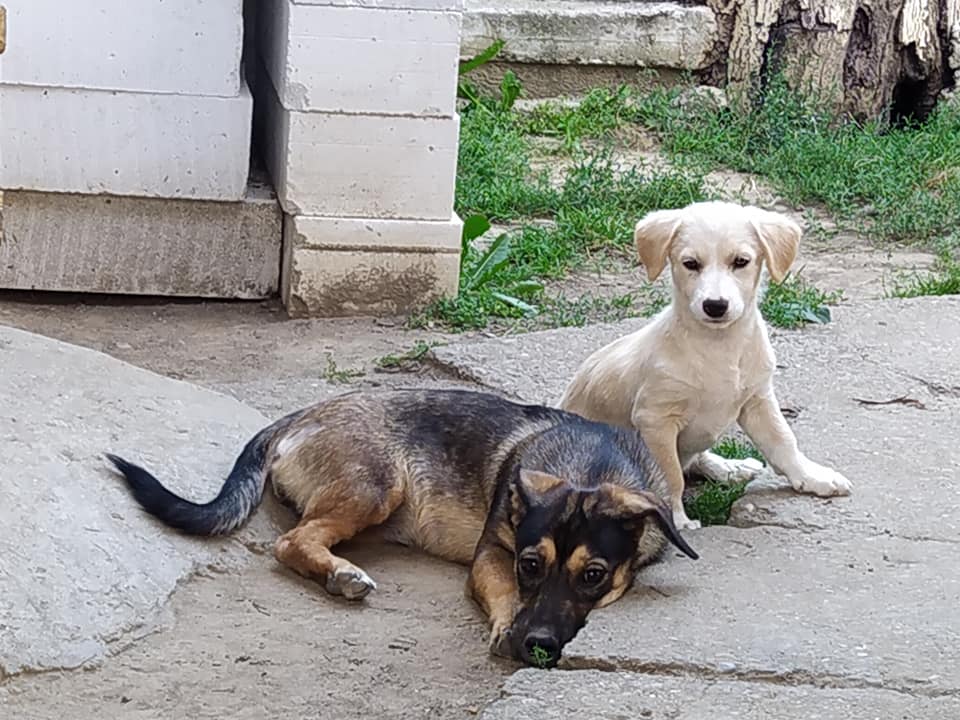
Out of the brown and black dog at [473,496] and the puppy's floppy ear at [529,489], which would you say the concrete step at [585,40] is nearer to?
the brown and black dog at [473,496]

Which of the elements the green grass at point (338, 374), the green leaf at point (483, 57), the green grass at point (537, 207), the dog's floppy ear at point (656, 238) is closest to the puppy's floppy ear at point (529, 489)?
the dog's floppy ear at point (656, 238)

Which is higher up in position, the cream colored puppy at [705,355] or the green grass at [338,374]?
the cream colored puppy at [705,355]

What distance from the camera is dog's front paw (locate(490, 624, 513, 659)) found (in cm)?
406

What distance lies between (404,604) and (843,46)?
6892mm

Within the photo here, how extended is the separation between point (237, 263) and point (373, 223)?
66cm

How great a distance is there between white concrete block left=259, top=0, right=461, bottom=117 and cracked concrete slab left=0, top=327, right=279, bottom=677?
6.14 ft

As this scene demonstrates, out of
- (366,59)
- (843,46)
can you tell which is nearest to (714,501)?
(366,59)

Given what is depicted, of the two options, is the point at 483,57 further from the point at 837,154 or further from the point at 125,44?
the point at 125,44

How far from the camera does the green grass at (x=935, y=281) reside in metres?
7.43

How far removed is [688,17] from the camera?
10484 mm

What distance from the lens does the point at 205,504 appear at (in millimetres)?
4641

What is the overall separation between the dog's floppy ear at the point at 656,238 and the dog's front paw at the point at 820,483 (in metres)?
0.79

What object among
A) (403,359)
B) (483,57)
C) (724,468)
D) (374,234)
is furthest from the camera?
(483,57)

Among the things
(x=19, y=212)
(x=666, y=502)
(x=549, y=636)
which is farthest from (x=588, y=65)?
(x=549, y=636)
